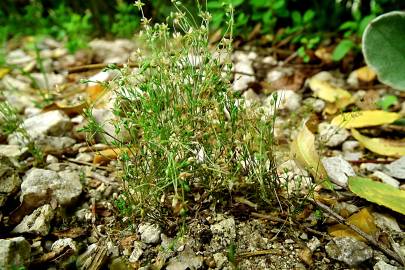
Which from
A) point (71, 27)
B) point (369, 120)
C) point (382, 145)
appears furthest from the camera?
point (71, 27)

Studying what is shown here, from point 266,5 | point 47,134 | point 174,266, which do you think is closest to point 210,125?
point 174,266

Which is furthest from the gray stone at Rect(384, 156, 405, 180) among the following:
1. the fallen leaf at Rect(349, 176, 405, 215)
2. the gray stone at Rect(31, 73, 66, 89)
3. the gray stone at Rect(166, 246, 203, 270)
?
the gray stone at Rect(31, 73, 66, 89)

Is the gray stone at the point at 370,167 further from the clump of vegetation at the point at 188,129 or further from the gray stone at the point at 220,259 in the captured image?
the gray stone at the point at 220,259

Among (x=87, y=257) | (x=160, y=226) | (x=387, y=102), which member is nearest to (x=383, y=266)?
(x=160, y=226)

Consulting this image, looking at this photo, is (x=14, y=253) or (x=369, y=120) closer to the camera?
(x=14, y=253)

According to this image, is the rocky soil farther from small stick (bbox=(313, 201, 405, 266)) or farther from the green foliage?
the green foliage

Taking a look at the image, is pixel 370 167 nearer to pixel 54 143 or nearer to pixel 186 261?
pixel 186 261
